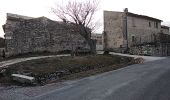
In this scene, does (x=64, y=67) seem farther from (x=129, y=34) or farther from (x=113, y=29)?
(x=113, y=29)

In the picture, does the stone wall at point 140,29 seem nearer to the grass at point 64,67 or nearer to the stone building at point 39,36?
the stone building at point 39,36

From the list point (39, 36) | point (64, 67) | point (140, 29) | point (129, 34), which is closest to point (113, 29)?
point (129, 34)

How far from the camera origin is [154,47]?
41.0 m

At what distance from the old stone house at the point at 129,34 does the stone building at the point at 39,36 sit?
35.8 ft

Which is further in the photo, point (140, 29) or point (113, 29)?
point (140, 29)

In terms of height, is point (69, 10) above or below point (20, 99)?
above

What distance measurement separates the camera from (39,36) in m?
33.7

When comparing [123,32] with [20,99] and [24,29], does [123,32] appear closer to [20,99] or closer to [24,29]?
[24,29]

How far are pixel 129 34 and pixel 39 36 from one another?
17.5 m

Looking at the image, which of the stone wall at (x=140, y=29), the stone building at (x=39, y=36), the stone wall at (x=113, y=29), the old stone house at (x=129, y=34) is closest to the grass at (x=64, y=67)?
the stone building at (x=39, y=36)

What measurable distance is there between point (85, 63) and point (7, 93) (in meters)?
11.0

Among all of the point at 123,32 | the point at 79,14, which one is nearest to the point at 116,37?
the point at 123,32

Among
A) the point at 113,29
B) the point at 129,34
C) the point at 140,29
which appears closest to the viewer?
the point at 129,34

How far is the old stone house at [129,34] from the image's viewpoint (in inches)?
1632
